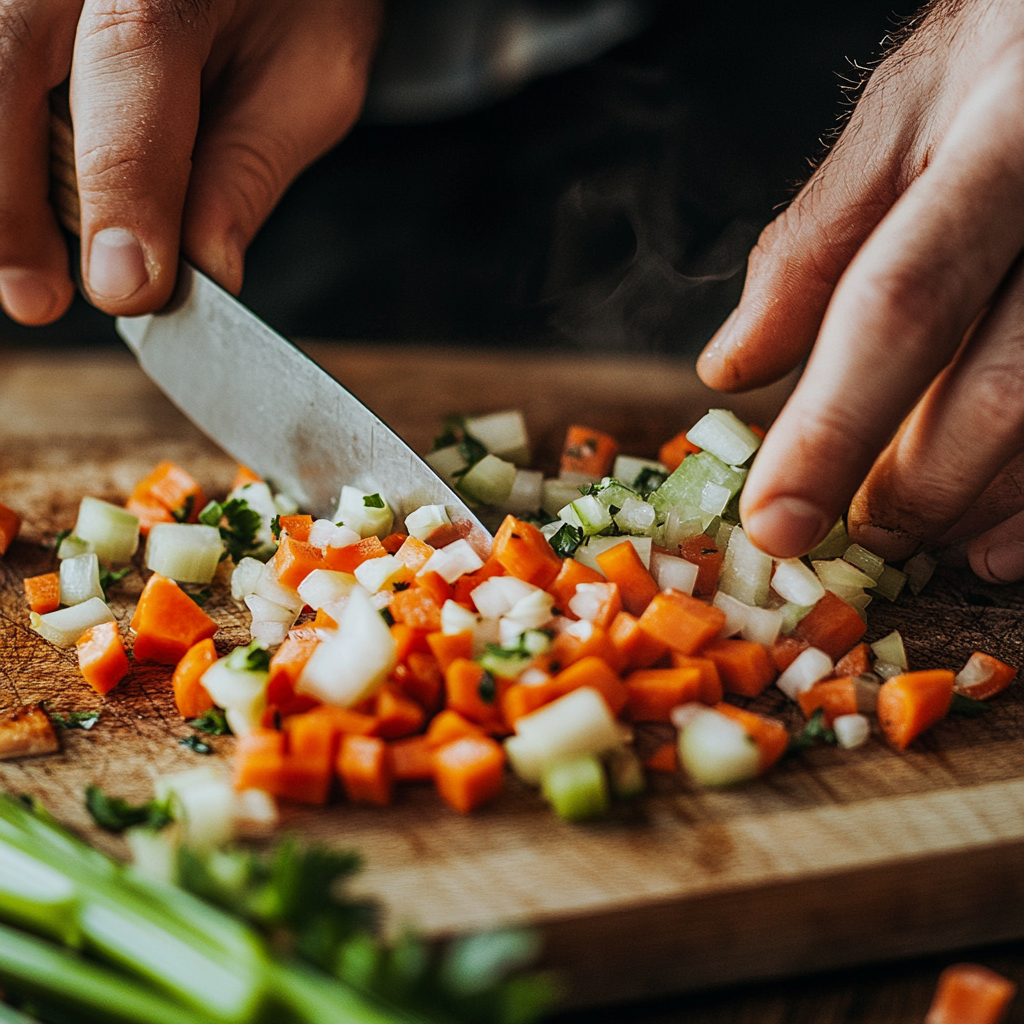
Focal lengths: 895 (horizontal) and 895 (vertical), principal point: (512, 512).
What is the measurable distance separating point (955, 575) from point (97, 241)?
205cm

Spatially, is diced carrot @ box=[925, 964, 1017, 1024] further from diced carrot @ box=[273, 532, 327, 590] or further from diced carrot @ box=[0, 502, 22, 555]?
diced carrot @ box=[0, 502, 22, 555]

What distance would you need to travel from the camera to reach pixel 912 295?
4.42 feet

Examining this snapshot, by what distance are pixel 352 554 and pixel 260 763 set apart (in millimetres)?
579

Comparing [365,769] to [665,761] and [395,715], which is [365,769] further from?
[665,761]

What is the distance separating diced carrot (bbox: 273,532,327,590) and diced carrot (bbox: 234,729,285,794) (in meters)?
0.48

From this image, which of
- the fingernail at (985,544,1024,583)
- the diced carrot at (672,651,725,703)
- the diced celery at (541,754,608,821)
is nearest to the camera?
the diced celery at (541,754,608,821)

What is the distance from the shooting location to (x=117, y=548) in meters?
2.13

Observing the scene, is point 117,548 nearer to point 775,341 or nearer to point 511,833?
point 511,833

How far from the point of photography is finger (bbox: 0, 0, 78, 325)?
1.93 meters

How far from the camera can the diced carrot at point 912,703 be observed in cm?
148

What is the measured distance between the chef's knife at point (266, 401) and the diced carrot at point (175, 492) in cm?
14

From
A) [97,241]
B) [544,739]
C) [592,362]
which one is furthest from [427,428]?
[544,739]

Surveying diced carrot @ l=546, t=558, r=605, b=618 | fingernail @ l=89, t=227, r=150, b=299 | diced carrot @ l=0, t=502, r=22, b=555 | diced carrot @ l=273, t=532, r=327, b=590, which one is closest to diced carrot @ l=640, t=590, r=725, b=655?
diced carrot @ l=546, t=558, r=605, b=618

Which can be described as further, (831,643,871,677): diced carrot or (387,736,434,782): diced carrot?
(831,643,871,677): diced carrot
